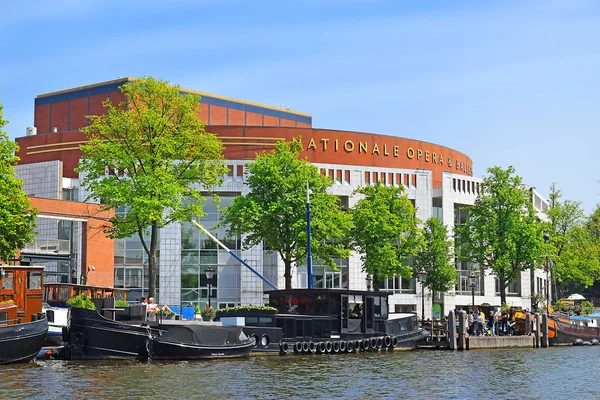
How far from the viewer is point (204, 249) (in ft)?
277

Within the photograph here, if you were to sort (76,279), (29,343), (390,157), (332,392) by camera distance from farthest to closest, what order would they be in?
(390,157) < (76,279) < (29,343) < (332,392)

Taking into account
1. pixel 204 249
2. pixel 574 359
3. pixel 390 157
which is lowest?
pixel 574 359

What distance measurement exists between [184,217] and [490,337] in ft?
69.2

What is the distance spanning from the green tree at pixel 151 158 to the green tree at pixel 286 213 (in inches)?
293

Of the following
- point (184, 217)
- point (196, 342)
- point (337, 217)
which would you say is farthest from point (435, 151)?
point (196, 342)

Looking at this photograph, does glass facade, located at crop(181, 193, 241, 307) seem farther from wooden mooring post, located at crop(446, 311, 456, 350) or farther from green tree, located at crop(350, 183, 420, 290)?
wooden mooring post, located at crop(446, 311, 456, 350)

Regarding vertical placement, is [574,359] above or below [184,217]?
below

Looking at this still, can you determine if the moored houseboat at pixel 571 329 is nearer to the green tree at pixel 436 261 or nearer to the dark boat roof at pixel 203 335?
the green tree at pixel 436 261

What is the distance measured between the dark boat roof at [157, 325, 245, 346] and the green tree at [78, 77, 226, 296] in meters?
10.7

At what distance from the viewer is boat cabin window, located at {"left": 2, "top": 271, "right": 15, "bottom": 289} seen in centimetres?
4128

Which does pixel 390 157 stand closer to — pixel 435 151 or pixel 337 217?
pixel 435 151

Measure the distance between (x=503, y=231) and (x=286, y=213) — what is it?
2466 centimetres

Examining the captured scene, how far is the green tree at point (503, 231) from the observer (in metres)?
78.0

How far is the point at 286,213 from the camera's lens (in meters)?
63.2
